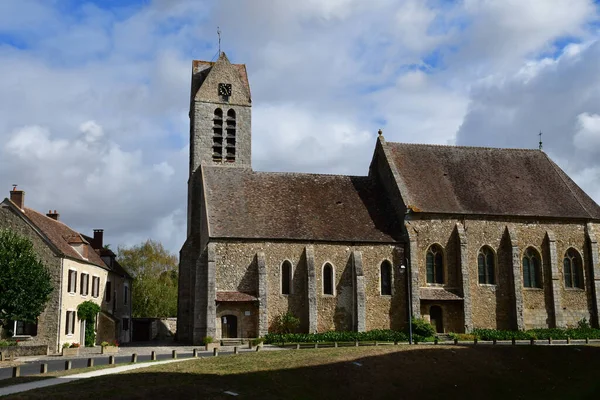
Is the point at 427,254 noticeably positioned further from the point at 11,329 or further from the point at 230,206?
the point at 11,329

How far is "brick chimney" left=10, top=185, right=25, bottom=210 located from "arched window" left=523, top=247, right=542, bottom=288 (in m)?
31.2

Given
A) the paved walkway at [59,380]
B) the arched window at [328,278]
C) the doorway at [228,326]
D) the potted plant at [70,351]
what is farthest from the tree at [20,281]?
the arched window at [328,278]

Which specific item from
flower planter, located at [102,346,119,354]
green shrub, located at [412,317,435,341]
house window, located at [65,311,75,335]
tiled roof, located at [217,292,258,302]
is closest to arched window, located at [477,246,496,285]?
green shrub, located at [412,317,435,341]


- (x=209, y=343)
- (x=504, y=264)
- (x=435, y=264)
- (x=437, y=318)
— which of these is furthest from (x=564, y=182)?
(x=209, y=343)

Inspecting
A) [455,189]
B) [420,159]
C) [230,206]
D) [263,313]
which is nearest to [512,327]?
[455,189]

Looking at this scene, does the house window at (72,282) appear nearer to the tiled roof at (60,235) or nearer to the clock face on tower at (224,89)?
the tiled roof at (60,235)

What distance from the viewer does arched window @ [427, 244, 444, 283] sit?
41344 millimetres

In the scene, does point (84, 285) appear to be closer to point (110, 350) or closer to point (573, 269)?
point (110, 350)

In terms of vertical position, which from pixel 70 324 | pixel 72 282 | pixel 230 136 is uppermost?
pixel 230 136

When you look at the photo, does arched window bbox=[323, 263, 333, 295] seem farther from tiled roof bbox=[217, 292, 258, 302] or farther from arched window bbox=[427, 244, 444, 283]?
arched window bbox=[427, 244, 444, 283]

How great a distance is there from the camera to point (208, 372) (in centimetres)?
2183

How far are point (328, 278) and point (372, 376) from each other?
17.1 metres

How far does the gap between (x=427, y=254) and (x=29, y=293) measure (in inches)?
923

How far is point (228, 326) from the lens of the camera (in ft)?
124
